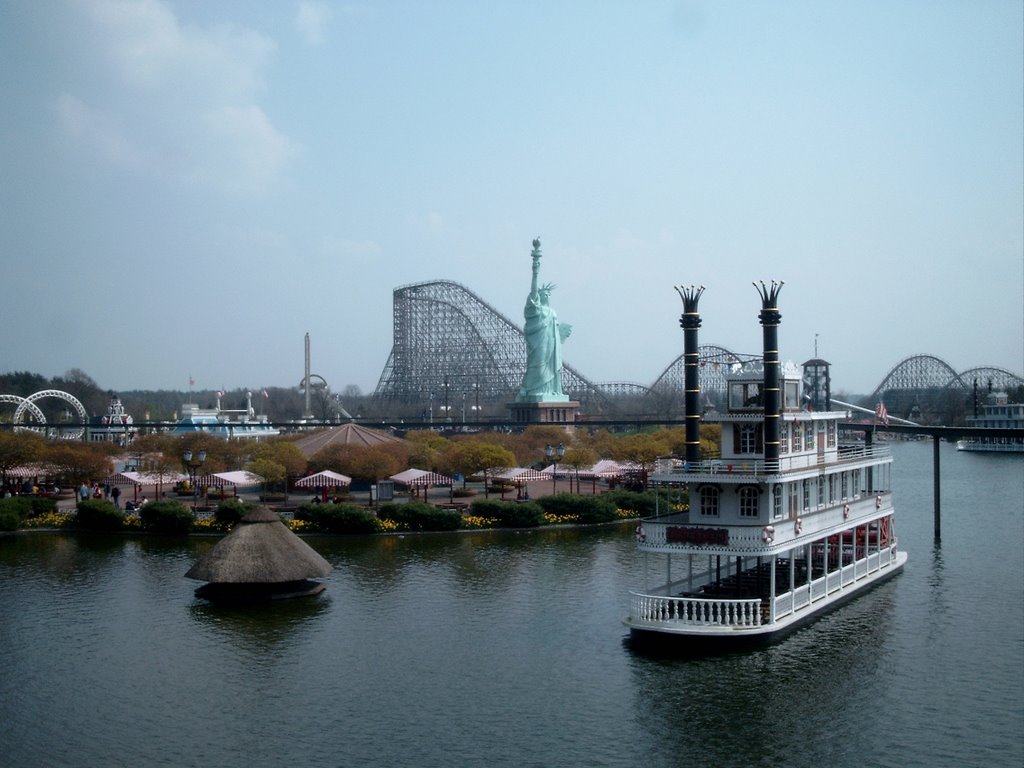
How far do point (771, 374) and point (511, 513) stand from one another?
55.6 ft

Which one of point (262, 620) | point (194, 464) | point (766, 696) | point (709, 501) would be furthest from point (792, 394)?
point (194, 464)

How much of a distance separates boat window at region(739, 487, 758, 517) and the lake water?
276cm

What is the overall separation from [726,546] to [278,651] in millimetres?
9307

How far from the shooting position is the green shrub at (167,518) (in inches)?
1503

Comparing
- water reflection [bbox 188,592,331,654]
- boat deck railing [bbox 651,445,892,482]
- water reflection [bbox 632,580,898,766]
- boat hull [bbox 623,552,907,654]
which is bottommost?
water reflection [bbox 632,580,898,766]

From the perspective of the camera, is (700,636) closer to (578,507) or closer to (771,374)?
(771,374)

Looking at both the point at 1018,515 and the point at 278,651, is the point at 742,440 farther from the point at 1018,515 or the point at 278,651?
the point at 1018,515

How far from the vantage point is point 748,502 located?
930 inches

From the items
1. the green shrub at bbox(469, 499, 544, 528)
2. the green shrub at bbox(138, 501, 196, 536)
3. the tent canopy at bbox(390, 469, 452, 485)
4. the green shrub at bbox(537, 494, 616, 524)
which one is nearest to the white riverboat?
the green shrub at bbox(469, 499, 544, 528)

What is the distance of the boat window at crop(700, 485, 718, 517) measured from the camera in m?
23.9

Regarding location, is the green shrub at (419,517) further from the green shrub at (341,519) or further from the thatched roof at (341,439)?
the thatched roof at (341,439)

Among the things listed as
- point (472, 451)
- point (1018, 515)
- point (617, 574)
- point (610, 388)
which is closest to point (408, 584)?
point (617, 574)

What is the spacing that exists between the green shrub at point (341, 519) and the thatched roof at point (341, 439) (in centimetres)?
1144

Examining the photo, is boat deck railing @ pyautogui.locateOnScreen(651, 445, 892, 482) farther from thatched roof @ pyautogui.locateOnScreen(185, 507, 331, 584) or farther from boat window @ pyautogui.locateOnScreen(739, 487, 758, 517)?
thatched roof @ pyautogui.locateOnScreen(185, 507, 331, 584)
